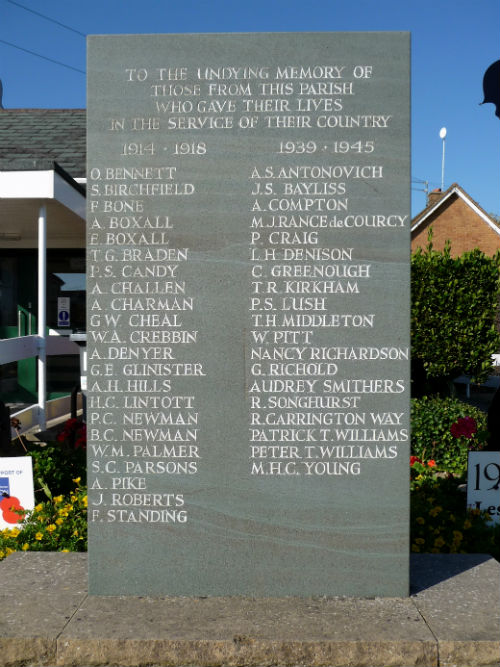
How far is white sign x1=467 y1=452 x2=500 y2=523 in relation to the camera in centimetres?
545

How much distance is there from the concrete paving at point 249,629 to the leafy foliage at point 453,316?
7.50m

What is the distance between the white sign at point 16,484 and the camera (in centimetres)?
543

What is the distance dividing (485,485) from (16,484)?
3733mm

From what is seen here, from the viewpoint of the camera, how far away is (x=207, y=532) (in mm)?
3838

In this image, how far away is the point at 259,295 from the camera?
381 cm

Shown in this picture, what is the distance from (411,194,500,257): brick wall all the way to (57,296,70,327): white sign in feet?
70.1

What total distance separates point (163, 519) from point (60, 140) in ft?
35.7

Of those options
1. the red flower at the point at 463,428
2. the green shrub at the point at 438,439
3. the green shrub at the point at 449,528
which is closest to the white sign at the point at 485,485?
the green shrub at the point at 449,528

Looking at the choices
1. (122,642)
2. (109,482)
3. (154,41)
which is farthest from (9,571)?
(154,41)

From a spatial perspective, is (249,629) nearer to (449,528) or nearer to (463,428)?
(449,528)

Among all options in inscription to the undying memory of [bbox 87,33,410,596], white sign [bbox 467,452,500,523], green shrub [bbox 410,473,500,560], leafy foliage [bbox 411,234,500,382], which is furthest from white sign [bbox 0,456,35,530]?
leafy foliage [bbox 411,234,500,382]

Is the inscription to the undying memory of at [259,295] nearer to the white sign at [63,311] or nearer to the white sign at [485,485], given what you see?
the white sign at [485,485]

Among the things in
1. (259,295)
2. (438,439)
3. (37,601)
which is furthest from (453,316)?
(37,601)

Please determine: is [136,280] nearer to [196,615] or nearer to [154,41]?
[154,41]
